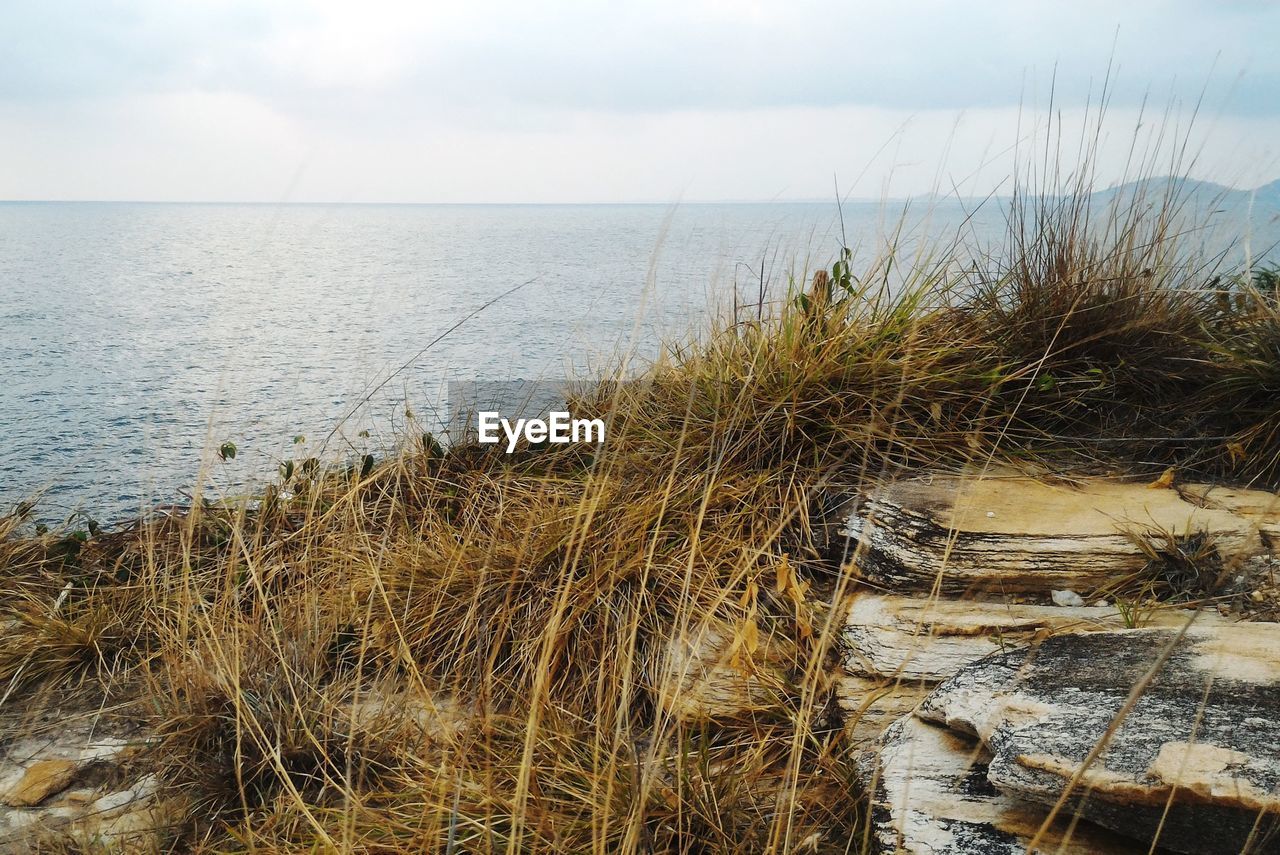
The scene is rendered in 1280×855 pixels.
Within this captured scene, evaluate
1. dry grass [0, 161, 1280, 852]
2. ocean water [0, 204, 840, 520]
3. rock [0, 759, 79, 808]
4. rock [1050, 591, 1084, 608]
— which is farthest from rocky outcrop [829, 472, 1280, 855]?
rock [0, 759, 79, 808]

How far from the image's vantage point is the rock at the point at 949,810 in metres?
1.57

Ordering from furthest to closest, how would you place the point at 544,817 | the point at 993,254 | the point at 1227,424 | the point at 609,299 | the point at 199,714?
1. the point at 609,299
2. the point at 993,254
3. the point at 1227,424
4. the point at 199,714
5. the point at 544,817

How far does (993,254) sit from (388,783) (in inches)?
120

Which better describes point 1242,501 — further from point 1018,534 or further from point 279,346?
point 279,346

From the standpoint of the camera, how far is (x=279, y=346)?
22.4ft

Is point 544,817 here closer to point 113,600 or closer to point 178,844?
point 178,844

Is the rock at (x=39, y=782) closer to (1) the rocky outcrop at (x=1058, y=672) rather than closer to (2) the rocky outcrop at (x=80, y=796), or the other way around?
(2) the rocky outcrop at (x=80, y=796)

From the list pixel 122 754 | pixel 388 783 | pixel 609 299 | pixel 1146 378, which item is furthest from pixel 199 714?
pixel 609 299

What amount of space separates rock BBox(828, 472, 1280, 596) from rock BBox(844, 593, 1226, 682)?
0.10 metres

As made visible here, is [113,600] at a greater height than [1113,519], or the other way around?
[1113,519]

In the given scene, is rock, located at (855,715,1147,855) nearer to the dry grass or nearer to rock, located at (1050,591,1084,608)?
the dry grass

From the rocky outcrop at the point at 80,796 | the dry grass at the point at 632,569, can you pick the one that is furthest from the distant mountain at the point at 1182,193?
the rocky outcrop at the point at 80,796

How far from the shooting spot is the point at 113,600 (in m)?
3.30

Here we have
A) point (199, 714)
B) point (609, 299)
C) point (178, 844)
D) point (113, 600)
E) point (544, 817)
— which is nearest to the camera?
point (544, 817)
